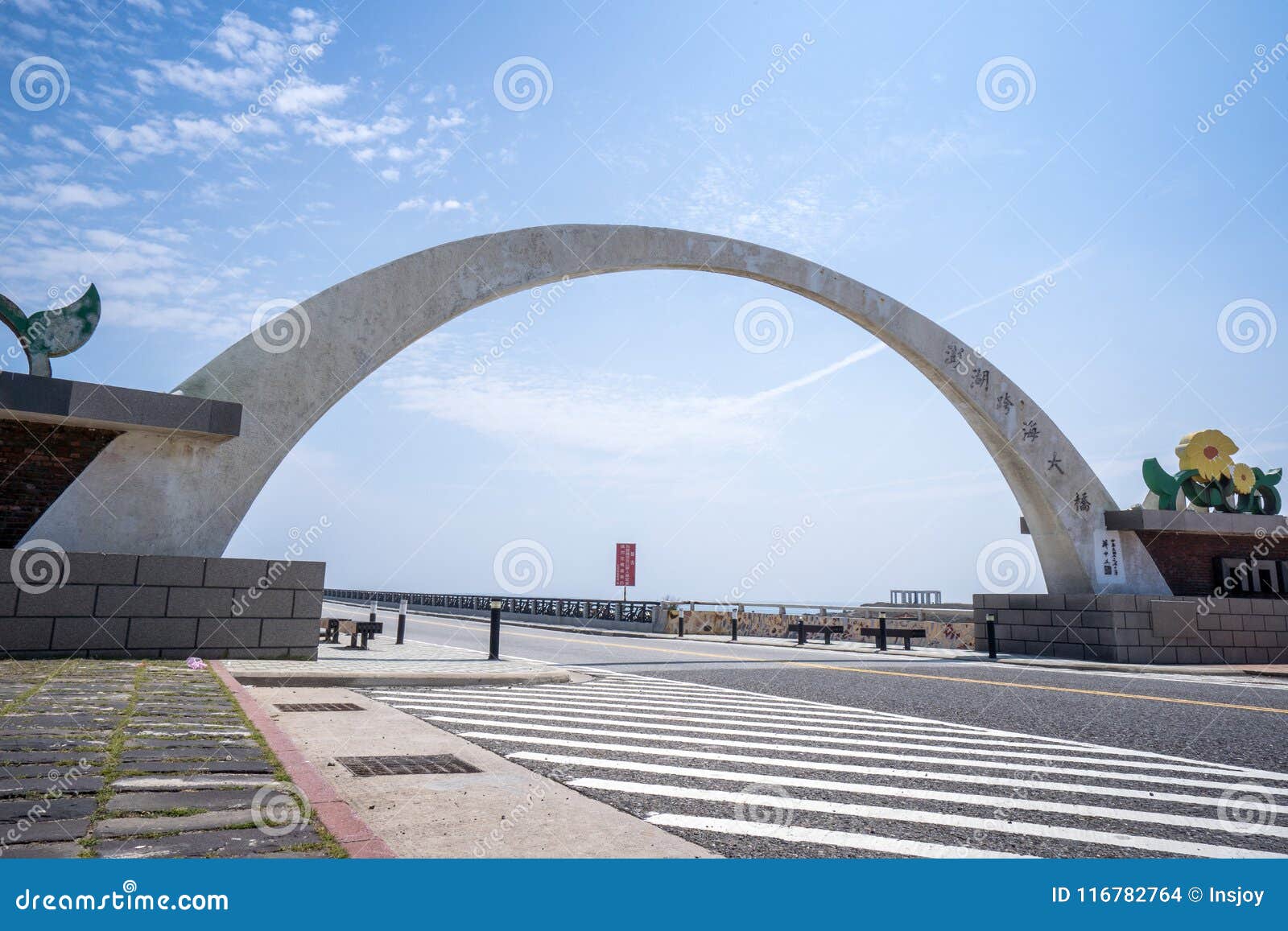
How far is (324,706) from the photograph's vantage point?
8125 mm

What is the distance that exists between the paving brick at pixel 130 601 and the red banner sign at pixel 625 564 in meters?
26.8

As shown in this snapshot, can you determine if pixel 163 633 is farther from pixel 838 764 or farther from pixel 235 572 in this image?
pixel 838 764

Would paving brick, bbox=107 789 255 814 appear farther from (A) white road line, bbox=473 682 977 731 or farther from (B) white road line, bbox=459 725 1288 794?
(A) white road line, bbox=473 682 977 731

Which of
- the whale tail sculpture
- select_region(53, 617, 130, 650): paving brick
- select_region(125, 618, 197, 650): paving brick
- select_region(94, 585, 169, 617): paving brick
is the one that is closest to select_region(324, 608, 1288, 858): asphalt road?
select_region(125, 618, 197, 650): paving brick

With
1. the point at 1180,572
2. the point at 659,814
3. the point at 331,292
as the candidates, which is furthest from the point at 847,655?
the point at 659,814

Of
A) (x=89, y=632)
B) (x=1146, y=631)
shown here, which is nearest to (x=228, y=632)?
(x=89, y=632)

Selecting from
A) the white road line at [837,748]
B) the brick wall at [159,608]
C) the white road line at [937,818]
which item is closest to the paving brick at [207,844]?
the white road line at [937,818]

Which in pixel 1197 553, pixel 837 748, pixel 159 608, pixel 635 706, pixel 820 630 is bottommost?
pixel 820 630

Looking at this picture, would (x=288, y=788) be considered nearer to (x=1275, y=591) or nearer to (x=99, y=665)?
(x=99, y=665)

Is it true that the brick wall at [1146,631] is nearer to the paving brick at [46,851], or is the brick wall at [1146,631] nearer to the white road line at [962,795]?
the white road line at [962,795]

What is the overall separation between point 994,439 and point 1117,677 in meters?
10.9

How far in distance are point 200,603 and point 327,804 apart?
915 centimetres

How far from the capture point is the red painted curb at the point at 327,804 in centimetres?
310

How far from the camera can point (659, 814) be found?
4.21m
